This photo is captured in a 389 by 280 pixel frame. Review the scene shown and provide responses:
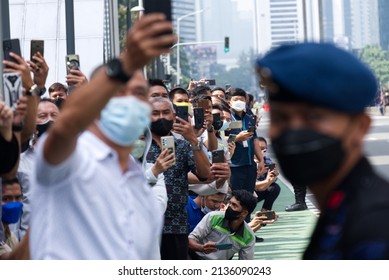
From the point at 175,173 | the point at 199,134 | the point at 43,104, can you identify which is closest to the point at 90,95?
the point at 43,104

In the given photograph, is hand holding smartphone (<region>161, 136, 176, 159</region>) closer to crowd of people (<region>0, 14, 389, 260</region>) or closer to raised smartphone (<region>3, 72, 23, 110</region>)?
crowd of people (<region>0, 14, 389, 260</region>)

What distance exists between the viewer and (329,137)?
304 cm

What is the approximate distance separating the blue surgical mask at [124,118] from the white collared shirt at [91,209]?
2.4 inches

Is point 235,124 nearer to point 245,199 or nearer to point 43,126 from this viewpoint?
point 245,199

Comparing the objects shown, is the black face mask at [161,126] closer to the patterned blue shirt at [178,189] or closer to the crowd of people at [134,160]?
the patterned blue shirt at [178,189]

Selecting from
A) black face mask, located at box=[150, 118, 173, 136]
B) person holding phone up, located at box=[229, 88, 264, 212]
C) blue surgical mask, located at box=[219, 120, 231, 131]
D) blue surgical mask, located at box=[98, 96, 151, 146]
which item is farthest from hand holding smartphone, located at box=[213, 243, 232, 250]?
blue surgical mask, located at box=[98, 96, 151, 146]

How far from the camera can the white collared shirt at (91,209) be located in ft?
12.7

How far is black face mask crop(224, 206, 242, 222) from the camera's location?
10766mm

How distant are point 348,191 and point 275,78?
0.31 meters

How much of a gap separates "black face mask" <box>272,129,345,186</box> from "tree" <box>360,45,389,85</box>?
15978cm

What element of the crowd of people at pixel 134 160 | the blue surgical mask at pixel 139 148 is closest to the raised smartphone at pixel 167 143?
the blue surgical mask at pixel 139 148

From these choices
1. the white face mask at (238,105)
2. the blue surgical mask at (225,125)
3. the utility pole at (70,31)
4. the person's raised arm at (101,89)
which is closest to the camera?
the person's raised arm at (101,89)

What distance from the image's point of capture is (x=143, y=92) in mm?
4012

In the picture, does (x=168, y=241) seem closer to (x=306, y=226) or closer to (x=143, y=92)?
(x=143, y=92)
